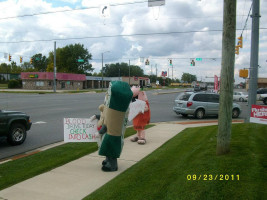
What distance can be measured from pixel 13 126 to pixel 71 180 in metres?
4.19

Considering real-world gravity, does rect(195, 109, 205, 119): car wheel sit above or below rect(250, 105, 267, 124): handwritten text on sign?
below

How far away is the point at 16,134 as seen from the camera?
8625 mm

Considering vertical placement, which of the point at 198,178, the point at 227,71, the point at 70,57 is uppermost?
the point at 70,57

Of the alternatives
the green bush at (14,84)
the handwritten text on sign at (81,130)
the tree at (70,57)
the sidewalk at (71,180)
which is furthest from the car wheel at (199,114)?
the tree at (70,57)

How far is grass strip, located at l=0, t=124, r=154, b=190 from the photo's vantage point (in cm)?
534

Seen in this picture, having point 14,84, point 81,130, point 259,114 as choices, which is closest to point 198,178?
point 81,130

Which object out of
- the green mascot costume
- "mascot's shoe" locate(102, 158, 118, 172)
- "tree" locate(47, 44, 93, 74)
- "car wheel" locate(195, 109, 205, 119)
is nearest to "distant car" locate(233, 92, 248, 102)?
"car wheel" locate(195, 109, 205, 119)

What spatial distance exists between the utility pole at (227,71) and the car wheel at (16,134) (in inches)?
245

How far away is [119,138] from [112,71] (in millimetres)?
129779

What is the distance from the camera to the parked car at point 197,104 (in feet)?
53.3

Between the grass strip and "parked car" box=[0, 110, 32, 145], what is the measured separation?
1.54m

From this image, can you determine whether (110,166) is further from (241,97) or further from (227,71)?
(241,97)

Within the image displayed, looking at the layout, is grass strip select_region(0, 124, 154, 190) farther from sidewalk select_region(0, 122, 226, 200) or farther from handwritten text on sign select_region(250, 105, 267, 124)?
handwritten text on sign select_region(250, 105, 267, 124)

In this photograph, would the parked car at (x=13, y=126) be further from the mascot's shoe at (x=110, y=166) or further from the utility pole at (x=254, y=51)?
the utility pole at (x=254, y=51)
